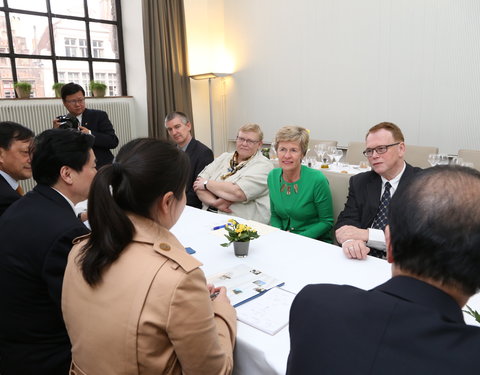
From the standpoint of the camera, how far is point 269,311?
1.29 meters

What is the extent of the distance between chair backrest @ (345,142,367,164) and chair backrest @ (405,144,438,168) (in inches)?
24.3

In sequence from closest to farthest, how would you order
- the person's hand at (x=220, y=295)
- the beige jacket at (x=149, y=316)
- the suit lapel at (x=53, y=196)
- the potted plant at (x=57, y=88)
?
the beige jacket at (x=149, y=316) < the person's hand at (x=220, y=295) < the suit lapel at (x=53, y=196) < the potted plant at (x=57, y=88)

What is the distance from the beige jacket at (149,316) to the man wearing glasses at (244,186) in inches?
72.3

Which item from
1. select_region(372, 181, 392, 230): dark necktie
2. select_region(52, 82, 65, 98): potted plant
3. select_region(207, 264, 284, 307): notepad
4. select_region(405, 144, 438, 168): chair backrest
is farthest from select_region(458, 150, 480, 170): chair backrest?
select_region(52, 82, 65, 98): potted plant

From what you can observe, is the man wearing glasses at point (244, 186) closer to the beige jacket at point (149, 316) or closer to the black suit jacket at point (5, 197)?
the black suit jacket at point (5, 197)

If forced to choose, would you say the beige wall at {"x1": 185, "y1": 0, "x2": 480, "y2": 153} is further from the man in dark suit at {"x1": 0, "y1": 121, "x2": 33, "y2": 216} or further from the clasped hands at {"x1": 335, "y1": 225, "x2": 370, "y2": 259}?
the man in dark suit at {"x1": 0, "y1": 121, "x2": 33, "y2": 216}

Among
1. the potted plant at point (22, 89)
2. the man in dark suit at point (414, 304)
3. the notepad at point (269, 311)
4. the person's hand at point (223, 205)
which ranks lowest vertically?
the person's hand at point (223, 205)

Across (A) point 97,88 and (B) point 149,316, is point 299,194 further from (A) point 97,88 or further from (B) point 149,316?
(A) point 97,88

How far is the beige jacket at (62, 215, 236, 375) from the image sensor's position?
919 mm

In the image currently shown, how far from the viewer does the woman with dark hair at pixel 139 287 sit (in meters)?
0.92

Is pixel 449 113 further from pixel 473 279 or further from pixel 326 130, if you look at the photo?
pixel 473 279

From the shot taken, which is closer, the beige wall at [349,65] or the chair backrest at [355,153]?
the beige wall at [349,65]

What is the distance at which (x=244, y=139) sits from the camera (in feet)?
9.88

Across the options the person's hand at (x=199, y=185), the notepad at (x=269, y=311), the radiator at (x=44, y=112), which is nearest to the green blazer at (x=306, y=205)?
the person's hand at (x=199, y=185)
